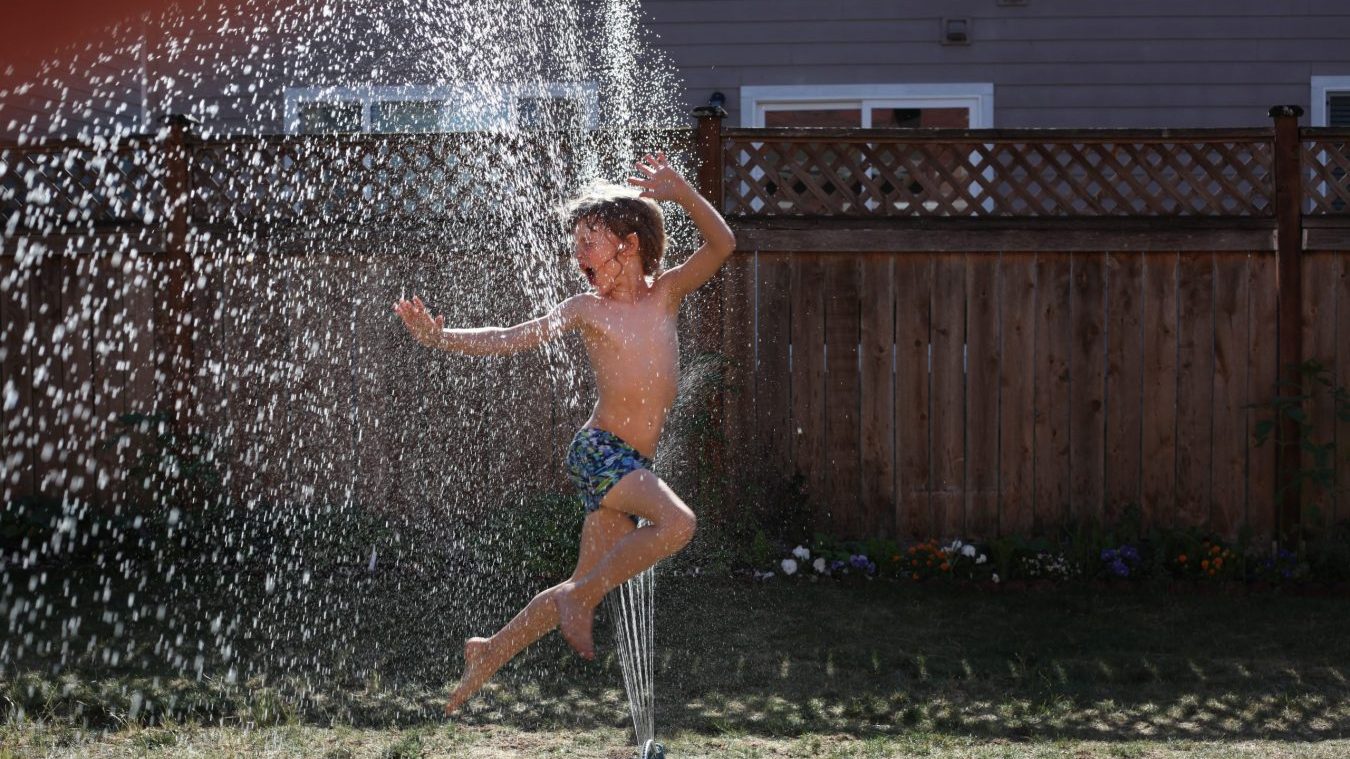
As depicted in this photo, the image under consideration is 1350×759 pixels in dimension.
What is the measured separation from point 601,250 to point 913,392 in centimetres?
309

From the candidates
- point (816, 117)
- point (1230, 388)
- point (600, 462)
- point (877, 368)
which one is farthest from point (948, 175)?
point (600, 462)

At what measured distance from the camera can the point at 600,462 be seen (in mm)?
3221

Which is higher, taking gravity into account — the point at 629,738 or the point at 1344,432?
the point at 1344,432

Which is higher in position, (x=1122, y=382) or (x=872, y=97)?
(x=872, y=97)

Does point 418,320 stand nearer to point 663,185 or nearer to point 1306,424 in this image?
point 663,185

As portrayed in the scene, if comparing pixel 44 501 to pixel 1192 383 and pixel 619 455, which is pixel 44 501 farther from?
pixel 1192 383

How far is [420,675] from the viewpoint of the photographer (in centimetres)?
420

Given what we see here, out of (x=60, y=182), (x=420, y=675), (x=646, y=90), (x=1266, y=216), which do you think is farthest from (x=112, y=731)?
(x=646, y=90)

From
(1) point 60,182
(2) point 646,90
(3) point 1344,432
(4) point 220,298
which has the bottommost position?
(3) point 1344,432

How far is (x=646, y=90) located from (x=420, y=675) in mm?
5137

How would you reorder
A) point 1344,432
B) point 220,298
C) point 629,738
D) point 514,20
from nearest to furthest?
point 629,738
point 1344,432
point 220,298
point 514,20

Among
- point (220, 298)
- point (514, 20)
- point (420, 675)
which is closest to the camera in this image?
point (420, 675)

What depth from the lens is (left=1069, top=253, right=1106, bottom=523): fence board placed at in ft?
19.5

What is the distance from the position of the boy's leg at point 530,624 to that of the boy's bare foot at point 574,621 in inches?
1.6
